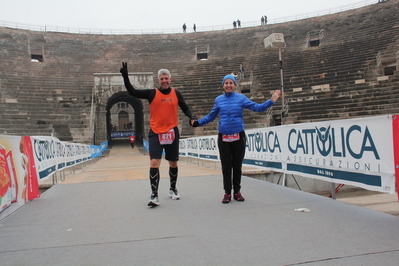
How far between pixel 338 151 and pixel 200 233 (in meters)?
2.39

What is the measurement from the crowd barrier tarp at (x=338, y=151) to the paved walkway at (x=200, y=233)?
39 centimetres

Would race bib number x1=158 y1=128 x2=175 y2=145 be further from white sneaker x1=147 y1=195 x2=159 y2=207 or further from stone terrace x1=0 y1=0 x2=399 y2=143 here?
stone terrace x1=0 y1=0 x2=399 y2=143

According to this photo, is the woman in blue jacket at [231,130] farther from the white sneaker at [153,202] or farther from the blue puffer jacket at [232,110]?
the white sneaker at [153,202]

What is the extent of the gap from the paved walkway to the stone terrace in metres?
14.1

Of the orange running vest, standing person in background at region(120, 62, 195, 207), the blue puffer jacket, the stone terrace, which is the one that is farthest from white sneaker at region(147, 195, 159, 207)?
the stone terrace

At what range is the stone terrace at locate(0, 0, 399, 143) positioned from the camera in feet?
60.7

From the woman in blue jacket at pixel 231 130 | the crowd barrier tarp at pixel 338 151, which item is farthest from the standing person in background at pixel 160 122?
the crowd barrier tarp at pixel 338 151

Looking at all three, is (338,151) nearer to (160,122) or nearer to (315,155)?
(315,155)

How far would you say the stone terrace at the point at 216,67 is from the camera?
18.5m

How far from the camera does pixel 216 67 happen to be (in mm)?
26594

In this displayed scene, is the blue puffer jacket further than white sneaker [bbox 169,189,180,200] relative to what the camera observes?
No

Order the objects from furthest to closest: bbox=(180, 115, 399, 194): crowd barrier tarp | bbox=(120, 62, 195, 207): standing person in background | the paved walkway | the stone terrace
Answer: the stone terrace < bbox=(120, 62, 195, 207): standing person in background < bbox=(180, 115, 399, 194): crowd barrier tarp < the paved walkway

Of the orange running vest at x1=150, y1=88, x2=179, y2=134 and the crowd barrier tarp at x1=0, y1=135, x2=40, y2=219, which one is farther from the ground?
the orange running vest at x1=150, y1=88, x2=179, y2=134

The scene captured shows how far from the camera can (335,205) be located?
3879 millimetres
